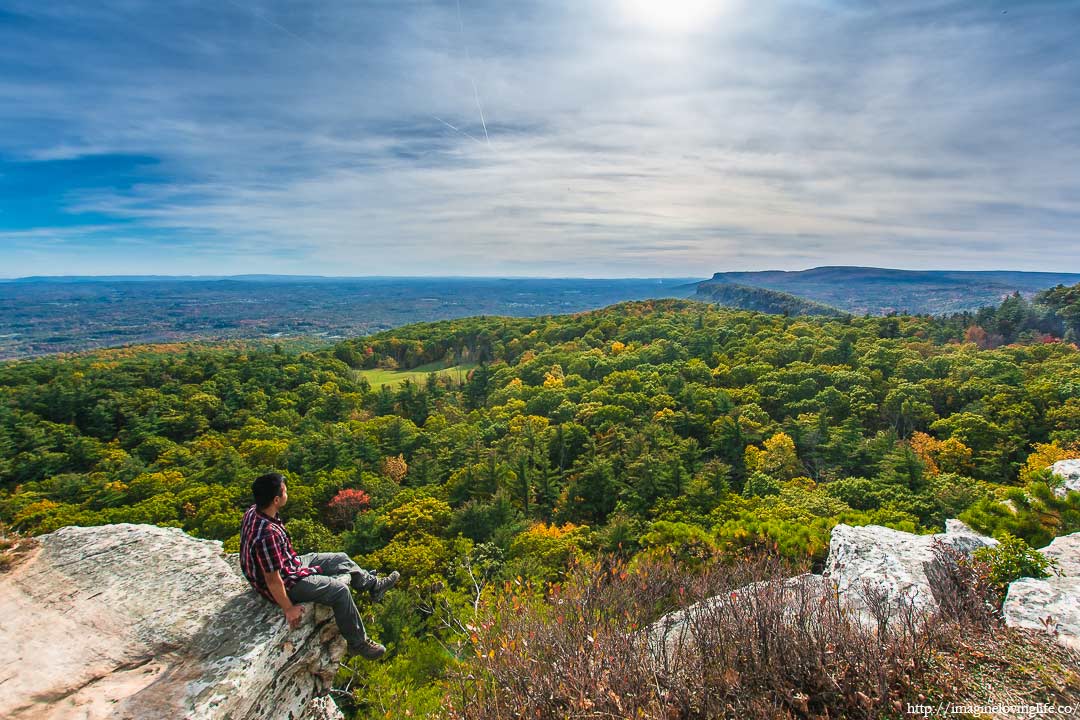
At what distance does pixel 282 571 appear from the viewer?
580cm

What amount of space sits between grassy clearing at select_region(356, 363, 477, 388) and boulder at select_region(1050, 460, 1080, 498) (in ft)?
254

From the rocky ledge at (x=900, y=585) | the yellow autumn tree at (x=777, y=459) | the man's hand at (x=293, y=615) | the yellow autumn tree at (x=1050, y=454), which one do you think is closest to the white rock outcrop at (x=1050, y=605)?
the rocky ledge at (x=900, y=585)

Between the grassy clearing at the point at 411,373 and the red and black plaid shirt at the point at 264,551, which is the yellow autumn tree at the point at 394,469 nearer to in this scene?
the red and black plaid shirt at the point at 264,551

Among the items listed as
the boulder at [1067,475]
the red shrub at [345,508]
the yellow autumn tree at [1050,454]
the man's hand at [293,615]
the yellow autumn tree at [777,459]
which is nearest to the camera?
the man's hand at [293,615]

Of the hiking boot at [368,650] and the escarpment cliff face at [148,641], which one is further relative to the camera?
the hiking boot at [368,650]

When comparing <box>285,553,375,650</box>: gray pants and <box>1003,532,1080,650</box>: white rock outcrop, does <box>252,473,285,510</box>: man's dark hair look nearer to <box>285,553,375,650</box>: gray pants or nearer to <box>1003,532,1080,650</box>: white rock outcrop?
<box>285,553,375,650</box>: gray pants

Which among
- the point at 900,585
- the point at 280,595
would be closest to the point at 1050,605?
the point at 900,585

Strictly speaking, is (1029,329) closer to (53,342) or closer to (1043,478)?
(1043,478)

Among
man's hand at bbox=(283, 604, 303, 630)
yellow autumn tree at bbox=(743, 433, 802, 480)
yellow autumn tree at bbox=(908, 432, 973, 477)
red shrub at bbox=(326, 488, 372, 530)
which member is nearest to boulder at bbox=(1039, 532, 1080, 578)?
man's hand at bbox=(283, 604, 303, 630)

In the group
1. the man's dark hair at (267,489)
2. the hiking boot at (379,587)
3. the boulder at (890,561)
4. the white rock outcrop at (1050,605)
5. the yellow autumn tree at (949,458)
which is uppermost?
the man's dark hair at (267,489)

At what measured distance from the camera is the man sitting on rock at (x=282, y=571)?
5566 mm

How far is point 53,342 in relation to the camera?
7564 inches

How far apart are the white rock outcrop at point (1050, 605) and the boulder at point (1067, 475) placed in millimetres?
6692

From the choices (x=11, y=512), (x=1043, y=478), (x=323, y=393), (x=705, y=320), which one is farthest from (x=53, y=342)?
(x=1043, y=478)
